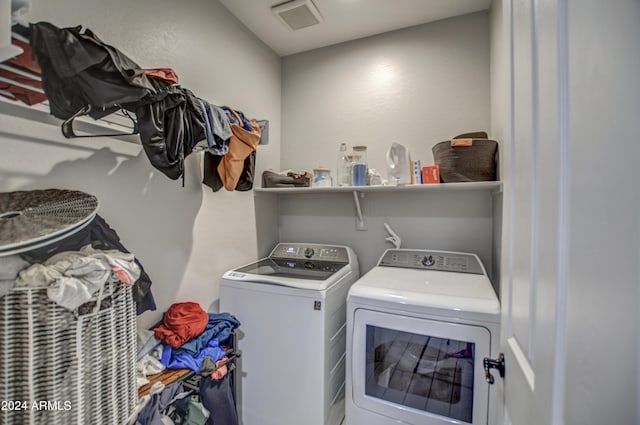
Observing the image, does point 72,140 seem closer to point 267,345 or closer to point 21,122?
point 21,122

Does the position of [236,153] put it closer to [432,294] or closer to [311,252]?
[311,252]

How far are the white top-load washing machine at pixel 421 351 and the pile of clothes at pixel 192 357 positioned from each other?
26.8 inches

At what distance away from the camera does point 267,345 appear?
1710 mm

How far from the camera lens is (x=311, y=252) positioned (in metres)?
2.28

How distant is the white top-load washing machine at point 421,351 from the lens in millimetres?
1276

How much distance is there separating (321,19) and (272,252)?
6.40 ft

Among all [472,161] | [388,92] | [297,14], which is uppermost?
[297,14]

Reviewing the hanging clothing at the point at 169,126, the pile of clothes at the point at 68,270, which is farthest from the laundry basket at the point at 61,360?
the hanging clothing at the point at 169,126

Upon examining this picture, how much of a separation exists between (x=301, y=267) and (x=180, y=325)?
0.94 m

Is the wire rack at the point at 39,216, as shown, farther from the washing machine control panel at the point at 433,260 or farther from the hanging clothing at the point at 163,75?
the washing machine control panel at the point at 433,260

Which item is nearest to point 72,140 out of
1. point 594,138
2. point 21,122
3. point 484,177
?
point 21,122

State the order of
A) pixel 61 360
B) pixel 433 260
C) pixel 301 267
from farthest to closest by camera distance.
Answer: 1. pixel 301 267
2. pixel 433 260
3. pixel 61 360

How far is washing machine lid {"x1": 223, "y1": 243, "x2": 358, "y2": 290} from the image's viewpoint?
1723mm

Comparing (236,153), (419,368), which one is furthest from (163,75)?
(419,368)
